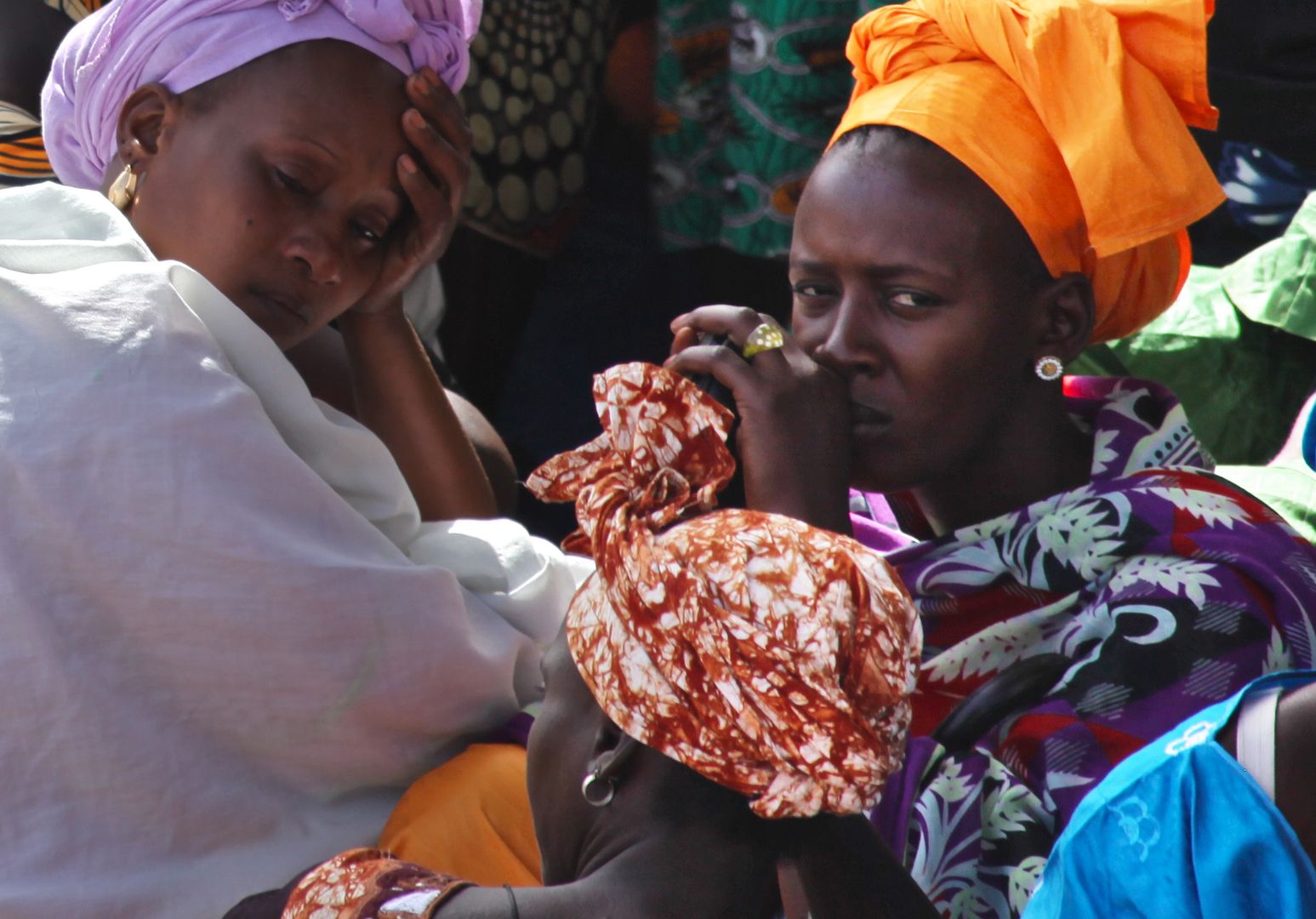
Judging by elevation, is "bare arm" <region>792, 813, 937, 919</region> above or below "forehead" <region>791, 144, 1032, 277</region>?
below

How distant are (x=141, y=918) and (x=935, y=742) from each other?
98 cm

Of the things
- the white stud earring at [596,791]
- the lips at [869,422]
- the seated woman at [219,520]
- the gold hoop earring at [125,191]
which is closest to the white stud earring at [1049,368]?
the lips at [869,422]

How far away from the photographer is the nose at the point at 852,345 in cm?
203

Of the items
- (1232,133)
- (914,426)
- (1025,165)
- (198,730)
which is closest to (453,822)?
(198,730)

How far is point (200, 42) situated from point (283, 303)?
1.34ft

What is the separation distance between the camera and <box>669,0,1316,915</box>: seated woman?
1.81m

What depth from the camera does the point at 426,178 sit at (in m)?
2.37

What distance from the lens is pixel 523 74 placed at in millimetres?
3381

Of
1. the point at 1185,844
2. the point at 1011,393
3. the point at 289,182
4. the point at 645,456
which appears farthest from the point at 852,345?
the point at 1185,844

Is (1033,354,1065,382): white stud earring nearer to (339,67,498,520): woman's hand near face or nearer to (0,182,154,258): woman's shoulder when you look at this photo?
(339,67,498,520): woman's hand near face

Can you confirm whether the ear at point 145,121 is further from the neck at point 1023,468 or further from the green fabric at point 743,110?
the green fabric at point 743,110

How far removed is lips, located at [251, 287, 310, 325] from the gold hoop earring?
0.27m

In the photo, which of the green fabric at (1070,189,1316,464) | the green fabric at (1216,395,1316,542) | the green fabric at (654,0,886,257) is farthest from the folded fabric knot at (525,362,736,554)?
the green fabric at (654,0,886,257)

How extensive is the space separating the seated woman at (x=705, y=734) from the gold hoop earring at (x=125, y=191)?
47.0 inches
